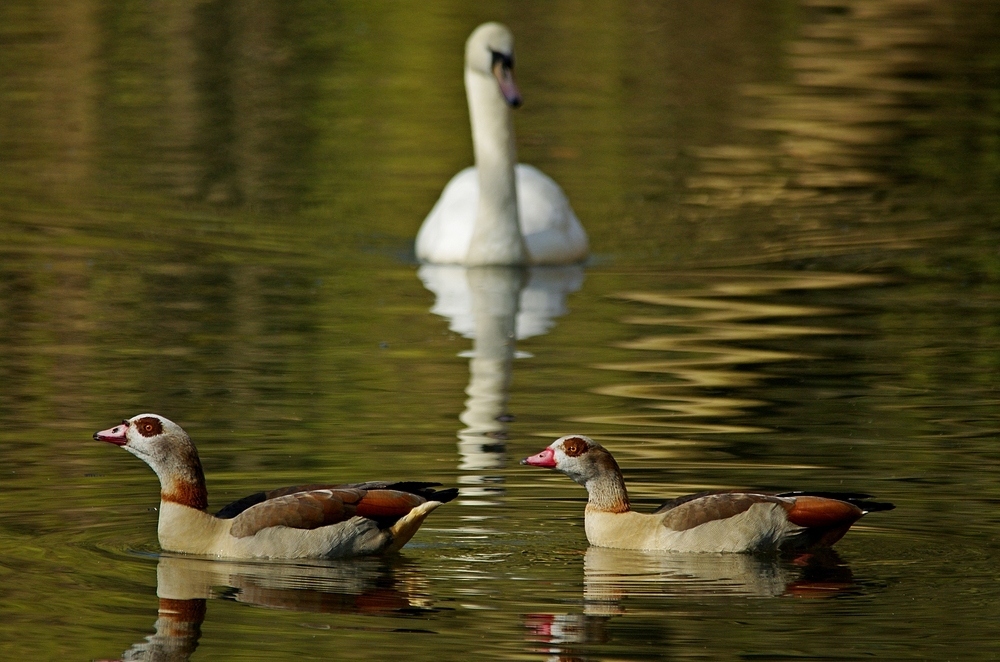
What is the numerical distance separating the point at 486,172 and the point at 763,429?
6.67 meters

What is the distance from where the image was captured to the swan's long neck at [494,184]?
17078mm

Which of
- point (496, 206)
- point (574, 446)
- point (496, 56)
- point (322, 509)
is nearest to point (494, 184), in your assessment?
point (496, 206)

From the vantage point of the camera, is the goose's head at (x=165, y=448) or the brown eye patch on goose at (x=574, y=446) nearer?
the goose's head at (x=165, y=448)

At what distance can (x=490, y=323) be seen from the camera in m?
14.7

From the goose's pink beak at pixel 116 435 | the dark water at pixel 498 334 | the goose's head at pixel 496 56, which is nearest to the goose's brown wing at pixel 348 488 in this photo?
the dark water at pixel 498 334

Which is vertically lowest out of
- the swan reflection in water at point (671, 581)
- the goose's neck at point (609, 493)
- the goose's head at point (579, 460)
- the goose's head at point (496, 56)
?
the swan reflection in water at point (671, 581)

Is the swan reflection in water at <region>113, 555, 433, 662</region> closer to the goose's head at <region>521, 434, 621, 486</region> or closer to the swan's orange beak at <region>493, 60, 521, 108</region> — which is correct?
the goose's head at <region>521, 434, 621, 486</region>

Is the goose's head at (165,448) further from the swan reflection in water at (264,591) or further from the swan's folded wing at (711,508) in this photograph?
the swan's folded wing at (711,508)

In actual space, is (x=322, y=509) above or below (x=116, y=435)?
below

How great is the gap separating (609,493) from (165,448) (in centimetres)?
184

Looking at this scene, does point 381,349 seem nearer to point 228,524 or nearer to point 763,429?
point 763,429

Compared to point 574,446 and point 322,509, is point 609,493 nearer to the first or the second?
point 574,446

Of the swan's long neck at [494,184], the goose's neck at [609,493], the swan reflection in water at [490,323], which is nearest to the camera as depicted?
the goose's neck at [609,493]

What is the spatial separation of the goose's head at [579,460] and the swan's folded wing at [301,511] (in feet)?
2.56
